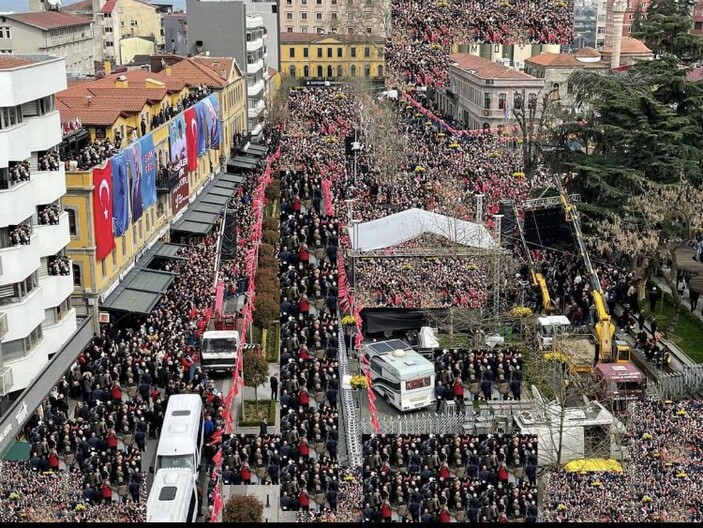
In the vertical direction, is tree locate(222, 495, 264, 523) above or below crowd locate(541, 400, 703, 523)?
below

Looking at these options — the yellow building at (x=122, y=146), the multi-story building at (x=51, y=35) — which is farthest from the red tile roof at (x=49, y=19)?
the yellow building at (x=122, y=146)

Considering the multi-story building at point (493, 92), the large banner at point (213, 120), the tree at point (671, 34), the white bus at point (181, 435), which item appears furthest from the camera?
the multi-story building at point (493, 92)

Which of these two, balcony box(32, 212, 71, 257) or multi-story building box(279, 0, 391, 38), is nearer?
balcony box(32, 212, 71, 257)

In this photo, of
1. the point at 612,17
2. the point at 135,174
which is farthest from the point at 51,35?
the point at 135,174

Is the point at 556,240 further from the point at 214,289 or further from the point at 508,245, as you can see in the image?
the point at 214,289

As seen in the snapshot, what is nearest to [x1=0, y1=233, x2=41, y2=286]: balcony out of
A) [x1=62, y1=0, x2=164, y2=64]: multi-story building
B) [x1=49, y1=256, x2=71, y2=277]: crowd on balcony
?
[x1=49, y1=256, x2=71, y2=277]: crowd on balcony

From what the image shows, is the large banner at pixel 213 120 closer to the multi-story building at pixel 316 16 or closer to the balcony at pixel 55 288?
the balcony at pixel 55 288

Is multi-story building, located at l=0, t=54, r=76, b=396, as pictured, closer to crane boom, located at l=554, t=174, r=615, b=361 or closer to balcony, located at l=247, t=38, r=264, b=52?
crane boom, located at l=554, t=174, r=615, b=361
